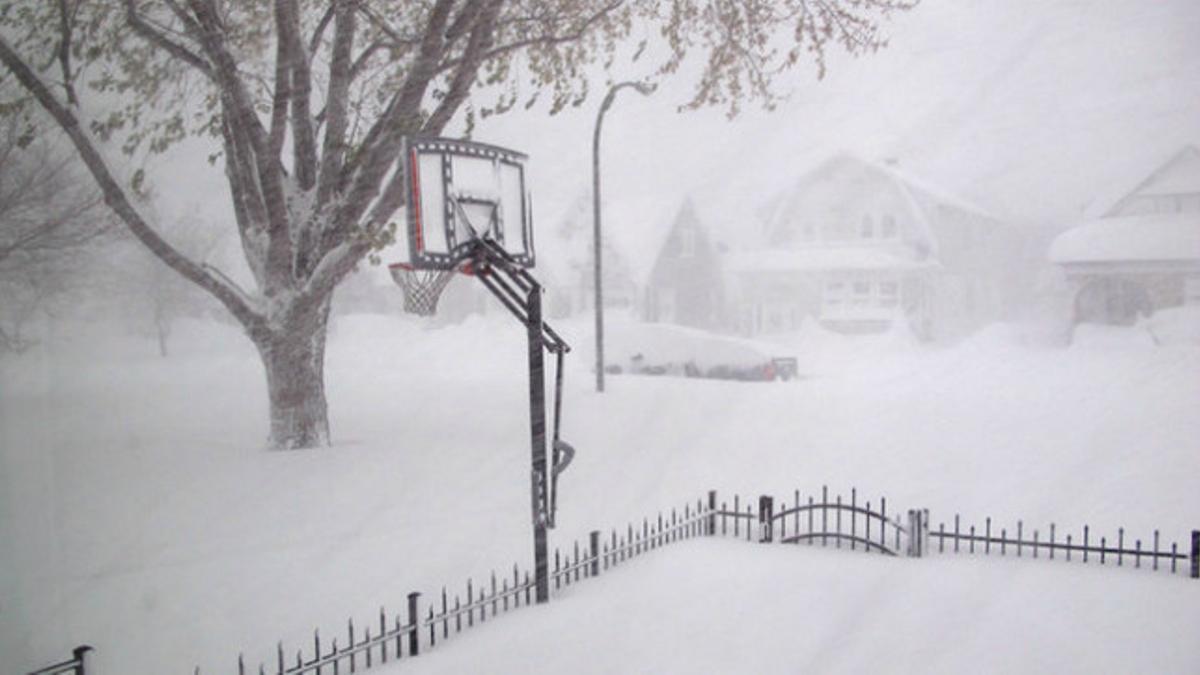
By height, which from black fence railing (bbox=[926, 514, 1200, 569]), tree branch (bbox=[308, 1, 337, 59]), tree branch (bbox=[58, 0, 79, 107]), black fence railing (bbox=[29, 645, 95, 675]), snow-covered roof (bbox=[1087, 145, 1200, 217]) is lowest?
black fence railing (bbox=[926, 514, 1200, 569])

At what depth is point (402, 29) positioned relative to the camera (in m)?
5.71

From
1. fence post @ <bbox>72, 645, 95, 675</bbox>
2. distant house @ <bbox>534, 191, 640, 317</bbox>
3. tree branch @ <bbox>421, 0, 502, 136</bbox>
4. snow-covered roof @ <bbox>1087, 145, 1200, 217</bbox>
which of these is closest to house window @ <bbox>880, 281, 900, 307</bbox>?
snow-covered roof @ <bbox>1087, 145, 1200, 217</bbox>

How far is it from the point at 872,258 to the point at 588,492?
3920 millimetres

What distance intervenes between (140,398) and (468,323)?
2.91 metres

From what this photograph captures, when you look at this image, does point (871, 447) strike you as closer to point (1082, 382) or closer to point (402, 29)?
point (1082, 382)

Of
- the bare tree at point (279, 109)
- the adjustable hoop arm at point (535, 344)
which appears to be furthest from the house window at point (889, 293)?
the adjustable hoop arm at point (535, 344)

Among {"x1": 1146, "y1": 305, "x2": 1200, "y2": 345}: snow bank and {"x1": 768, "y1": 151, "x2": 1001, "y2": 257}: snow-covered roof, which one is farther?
{"x1": 768, "y1": 151, "x2": 1001, "y2": 257}: snow-covered roof

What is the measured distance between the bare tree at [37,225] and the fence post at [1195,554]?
6.01 m

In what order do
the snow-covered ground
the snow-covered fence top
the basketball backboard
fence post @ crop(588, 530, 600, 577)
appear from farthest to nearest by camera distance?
fence post @ crop(588, 530, 600, 577) → the snow-covered fence top → the basketball backboard → the snow-covered ground

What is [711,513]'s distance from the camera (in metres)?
5.38

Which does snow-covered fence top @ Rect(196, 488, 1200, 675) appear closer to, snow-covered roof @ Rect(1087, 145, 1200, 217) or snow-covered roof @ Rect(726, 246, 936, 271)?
snow-covered roof @ Rect(726, 246, 936, 271)

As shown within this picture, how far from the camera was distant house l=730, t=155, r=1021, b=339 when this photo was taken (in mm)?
Answer: 7070

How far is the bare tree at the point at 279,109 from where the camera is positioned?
4250 mm

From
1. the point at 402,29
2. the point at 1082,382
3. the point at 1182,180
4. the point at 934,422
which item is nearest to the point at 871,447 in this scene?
the point at 934,422
